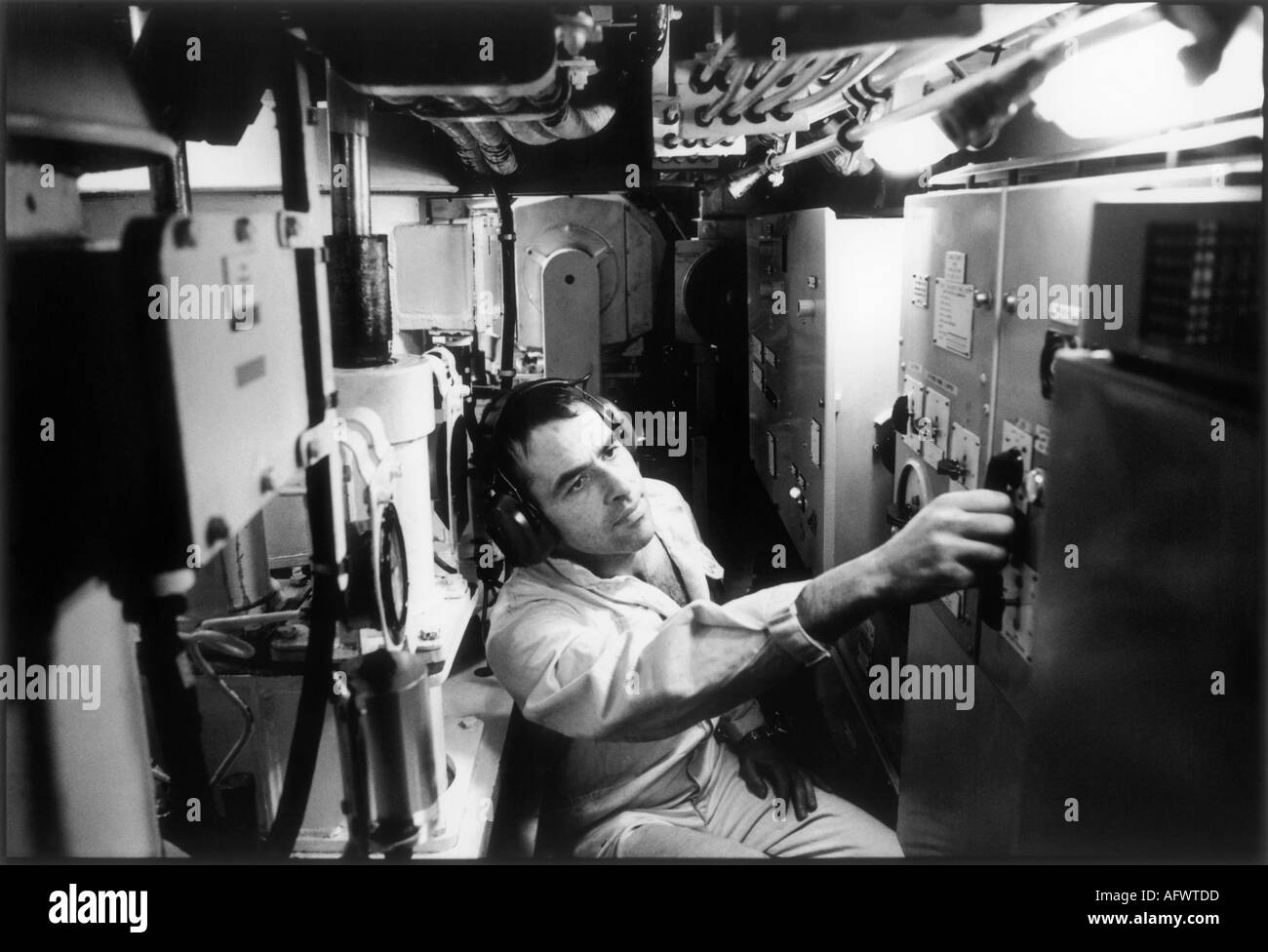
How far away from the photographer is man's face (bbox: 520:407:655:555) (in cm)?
178

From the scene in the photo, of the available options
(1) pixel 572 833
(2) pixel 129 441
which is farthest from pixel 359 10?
(1) pixel 572 833

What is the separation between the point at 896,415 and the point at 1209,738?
127 centimetres

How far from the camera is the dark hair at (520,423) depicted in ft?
→ 5.83

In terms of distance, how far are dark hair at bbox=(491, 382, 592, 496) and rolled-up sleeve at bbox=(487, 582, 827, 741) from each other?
0.32 meters

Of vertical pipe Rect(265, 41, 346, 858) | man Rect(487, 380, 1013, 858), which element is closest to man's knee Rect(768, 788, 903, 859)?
man Rect(487, 380, 1013, 858)

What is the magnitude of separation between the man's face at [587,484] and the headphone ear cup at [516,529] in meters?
0.06

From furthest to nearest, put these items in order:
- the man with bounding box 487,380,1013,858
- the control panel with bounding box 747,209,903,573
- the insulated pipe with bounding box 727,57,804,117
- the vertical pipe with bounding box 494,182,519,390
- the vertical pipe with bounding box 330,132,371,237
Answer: the vertical pipe with bounding box 494,182,519,390
the control panel with bounding box 747,209,903,573
the insulated pipe with bounding box 727,57,804,117
the man with bounding box 487,380,1013,858
the vertical pipe with bounding box 330,132,371,237

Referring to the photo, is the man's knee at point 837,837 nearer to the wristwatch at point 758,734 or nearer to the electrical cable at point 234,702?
the wristwatch at point 758,734

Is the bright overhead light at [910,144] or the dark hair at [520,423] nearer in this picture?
the dark hair at [520,423]

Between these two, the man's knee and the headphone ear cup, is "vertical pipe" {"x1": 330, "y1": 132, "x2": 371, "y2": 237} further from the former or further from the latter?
the man's knee

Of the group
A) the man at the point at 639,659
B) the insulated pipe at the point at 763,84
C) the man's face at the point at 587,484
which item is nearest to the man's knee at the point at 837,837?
the man at the point at 639,659

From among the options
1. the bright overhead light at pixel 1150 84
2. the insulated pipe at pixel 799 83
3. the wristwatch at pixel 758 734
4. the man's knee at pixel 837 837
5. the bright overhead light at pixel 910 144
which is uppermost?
the insulated pipe at pixel 799 83

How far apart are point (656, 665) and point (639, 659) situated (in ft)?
0.18
